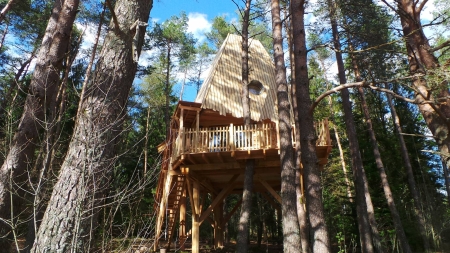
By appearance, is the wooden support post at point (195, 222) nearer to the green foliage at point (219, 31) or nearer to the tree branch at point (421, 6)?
the tree branch at point (421, 6)

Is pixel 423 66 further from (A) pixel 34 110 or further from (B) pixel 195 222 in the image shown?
(B) pixel 195 222

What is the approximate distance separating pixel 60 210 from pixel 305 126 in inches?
192

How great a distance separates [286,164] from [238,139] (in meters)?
2.41

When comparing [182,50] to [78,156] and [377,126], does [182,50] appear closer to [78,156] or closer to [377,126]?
[377,126]

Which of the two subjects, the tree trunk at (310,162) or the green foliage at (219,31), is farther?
the green foliage at (219,31)

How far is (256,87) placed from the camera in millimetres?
13234

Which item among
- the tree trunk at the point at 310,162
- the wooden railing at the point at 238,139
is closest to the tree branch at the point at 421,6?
the tree trunk at the point at 310,162

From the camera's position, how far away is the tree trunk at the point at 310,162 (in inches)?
227

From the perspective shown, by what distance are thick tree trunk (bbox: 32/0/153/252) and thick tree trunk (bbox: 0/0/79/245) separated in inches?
58.7

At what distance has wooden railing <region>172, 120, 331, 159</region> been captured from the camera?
→ 8.88 m

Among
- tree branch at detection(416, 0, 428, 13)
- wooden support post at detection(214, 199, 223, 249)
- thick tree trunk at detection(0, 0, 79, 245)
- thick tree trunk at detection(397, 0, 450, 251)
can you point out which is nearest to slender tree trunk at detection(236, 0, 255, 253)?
thick tree trunk at detection(397, 0, 450, 251)

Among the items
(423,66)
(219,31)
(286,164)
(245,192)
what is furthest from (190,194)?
(219,31)

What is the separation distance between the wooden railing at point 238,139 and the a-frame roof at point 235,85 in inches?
76.9

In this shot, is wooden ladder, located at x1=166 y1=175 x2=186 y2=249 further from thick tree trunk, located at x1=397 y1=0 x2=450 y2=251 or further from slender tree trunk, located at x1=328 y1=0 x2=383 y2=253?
thick tree trunk, located at x1=397 y1=0 x2=450 y2=251
